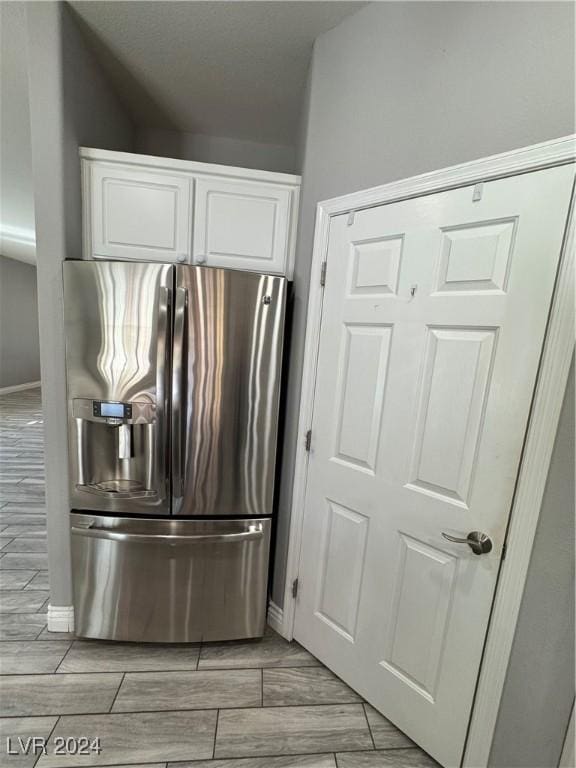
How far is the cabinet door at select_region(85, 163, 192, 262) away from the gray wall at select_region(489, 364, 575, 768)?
5.54 feet

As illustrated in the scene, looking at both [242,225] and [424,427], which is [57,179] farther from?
[424,427]

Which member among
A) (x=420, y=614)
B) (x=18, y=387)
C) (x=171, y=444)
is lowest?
(x=18, y=387)

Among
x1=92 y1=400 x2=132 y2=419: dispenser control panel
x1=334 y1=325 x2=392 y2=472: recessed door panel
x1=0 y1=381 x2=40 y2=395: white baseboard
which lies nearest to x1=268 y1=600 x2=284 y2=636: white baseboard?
x1=334 y1=325 x2=392 y2=472: recessed door panel

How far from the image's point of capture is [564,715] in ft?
3.32

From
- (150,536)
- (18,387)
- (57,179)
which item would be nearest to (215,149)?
(57,179)

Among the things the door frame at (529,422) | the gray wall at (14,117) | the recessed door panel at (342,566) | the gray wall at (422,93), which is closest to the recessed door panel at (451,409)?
the door frame at (529,422)

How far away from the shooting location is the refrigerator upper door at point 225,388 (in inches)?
56.2

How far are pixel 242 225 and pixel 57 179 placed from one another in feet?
2.61

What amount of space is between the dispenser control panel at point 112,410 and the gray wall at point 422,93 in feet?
2.46

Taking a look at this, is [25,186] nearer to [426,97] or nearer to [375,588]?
[426,97]

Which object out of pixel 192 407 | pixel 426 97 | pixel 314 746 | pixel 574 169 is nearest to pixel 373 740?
pixel 314 746

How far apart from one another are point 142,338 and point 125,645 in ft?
5.11

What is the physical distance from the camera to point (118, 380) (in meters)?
1.44

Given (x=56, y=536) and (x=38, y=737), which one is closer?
(x=38, y=737)
